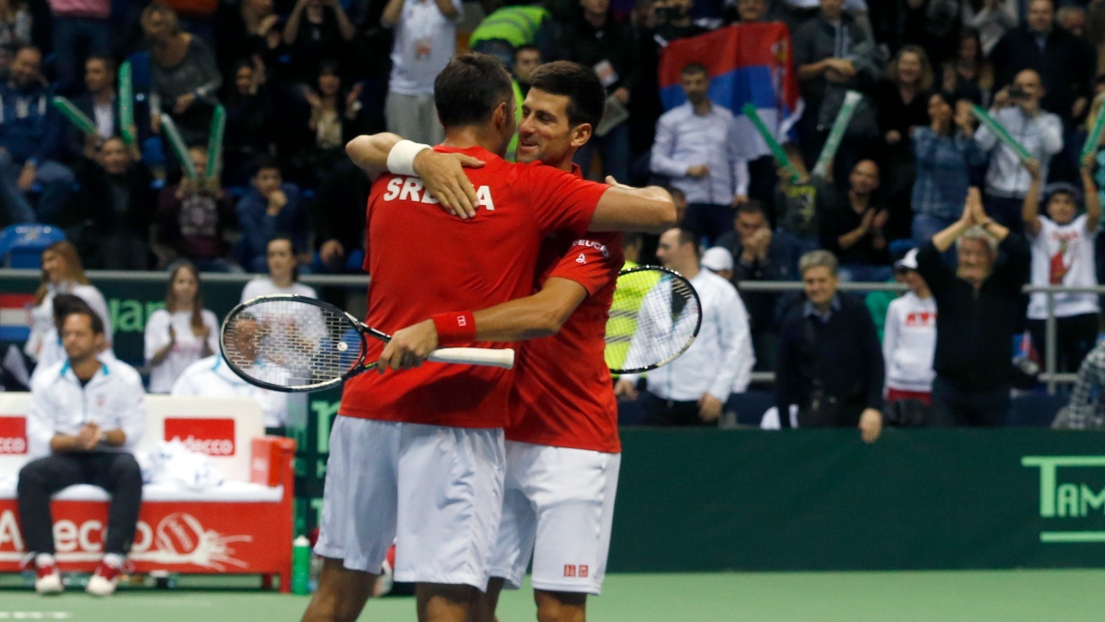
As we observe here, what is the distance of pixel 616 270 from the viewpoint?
17.0ft

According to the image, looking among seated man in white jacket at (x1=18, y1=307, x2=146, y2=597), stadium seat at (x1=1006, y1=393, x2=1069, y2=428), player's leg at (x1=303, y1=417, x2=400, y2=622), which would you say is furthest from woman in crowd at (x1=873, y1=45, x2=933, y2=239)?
player's leg at (x1=303, y1=417, x2=400, y2=622)

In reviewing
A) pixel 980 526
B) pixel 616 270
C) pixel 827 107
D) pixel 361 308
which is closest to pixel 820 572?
pixel 980 526

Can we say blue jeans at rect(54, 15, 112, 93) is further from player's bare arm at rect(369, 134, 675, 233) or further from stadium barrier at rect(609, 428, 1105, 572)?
player's bare arm at rect(369, 134, 675, 233)

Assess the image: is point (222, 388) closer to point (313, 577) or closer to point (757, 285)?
point (313, 577)

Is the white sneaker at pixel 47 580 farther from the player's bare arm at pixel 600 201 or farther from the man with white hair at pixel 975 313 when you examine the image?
the man with white hair at pixel 975 313

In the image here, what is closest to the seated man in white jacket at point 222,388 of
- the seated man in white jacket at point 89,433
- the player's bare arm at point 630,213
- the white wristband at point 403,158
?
the seated man in white jacket at point 89,433

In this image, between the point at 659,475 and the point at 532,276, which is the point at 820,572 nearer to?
the point at 659,475

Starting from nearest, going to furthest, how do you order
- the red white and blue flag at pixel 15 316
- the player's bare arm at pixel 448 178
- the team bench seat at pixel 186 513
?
1. the player's bare arm at pixel 448 178
2. the team bench seat at pixel 186 513
3. the red white and blue flag at pixel 15 316

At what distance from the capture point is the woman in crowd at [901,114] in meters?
14.1

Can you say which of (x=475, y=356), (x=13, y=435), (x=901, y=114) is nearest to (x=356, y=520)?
(x=475, y=356)

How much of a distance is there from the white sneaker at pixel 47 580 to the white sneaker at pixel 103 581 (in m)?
0.18

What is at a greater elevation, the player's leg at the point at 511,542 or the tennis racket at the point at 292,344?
the tennis racket at the point at 292,344

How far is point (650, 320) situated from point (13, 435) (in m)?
5.46

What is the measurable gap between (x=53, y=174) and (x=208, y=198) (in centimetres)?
141
